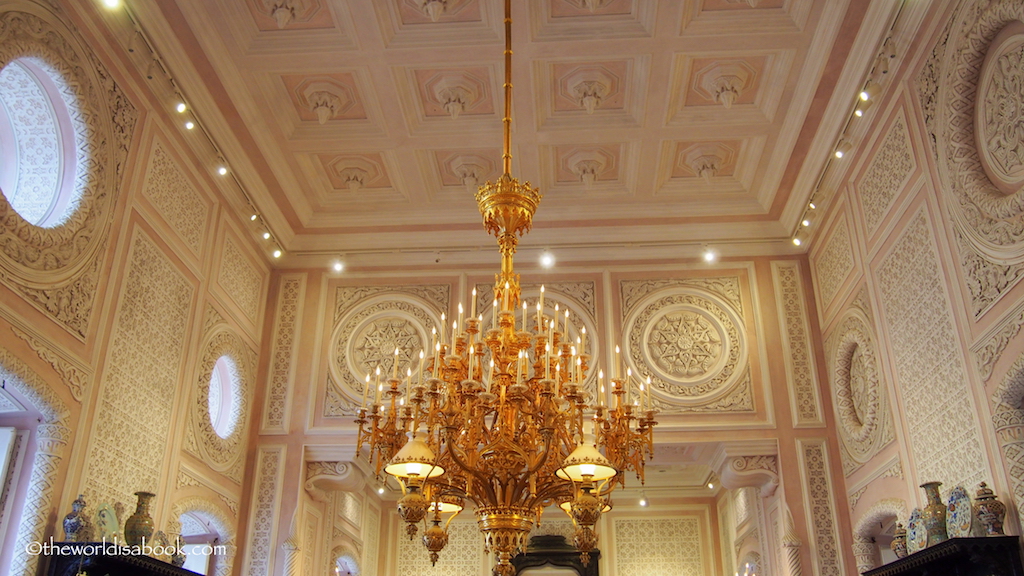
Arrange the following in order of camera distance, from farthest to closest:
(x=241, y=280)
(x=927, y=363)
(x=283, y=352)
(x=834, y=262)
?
1. (x=283, y=352)
2. (x=241, y=280)
3. (x=834, y=262)
4. (x=927, y=363)

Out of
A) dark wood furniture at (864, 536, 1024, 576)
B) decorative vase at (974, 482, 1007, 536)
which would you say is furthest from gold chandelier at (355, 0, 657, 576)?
decorative vase at (974, 482, 1007, 536)

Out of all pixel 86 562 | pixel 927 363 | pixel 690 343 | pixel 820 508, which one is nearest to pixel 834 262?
pixel 690 343

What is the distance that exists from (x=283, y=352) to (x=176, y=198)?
7.21ft

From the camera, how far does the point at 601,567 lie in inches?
431

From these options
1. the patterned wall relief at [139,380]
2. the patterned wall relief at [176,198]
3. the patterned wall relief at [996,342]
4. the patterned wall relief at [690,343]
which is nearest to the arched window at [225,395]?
the patterned wall relief at [139,380]

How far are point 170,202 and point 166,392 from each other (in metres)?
1.50

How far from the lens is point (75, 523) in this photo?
15.0ft

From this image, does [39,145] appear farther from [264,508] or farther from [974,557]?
[974,557]

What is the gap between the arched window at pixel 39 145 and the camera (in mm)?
4828

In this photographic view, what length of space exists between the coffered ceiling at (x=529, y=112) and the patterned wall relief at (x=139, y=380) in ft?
4.72

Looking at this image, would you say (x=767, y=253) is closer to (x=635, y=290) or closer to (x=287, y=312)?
(x=635, y=290)

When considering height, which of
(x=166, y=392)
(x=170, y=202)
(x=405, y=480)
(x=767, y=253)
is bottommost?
(x=405, y=480)

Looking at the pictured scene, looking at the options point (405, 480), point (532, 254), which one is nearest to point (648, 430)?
point (405, 480)

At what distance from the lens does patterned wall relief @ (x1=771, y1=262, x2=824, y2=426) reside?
Answer: 738cm
